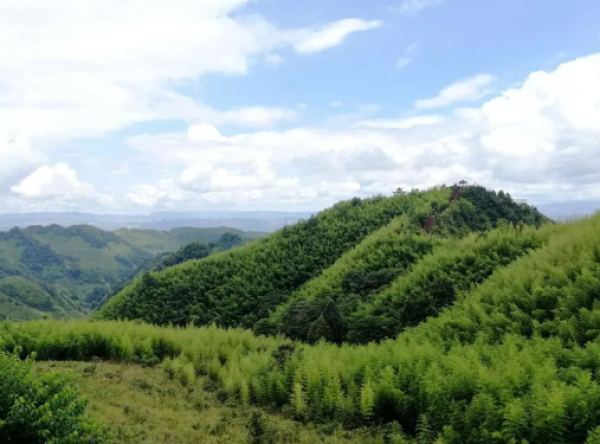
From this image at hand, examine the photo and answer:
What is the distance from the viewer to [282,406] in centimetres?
1277

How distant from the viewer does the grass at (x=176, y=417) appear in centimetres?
1038

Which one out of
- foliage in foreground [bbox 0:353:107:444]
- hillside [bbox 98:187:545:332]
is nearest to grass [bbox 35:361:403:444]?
foliage in foreground [bbox 0:353:107:444]

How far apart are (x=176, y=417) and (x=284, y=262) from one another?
27927 mm

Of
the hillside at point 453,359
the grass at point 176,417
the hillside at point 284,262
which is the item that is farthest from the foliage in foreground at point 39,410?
the hillside at point 284,262

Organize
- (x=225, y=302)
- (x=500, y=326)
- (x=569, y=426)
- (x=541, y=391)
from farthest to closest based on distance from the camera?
(x=225, y=302)
(x=500, y=326)
(x=541, y=391)
(x=569, y=426)

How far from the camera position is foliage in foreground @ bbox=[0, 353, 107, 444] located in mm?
7113

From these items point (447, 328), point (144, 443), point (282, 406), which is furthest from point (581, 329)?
point (144, 443)

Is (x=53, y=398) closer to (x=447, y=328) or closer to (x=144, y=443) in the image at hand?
(x=144, y=443)

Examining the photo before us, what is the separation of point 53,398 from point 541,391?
8874mm

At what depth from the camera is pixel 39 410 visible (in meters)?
7.14

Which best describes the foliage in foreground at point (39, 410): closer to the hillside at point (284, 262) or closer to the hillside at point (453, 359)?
the hillside at point (453, 359)

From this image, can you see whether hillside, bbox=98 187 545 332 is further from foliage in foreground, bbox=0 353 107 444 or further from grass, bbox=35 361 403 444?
foliage in foreground, bbox=0 353 107 444

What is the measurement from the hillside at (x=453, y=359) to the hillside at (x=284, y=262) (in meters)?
9.59

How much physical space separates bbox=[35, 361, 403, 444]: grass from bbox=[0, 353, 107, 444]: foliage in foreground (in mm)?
1383
